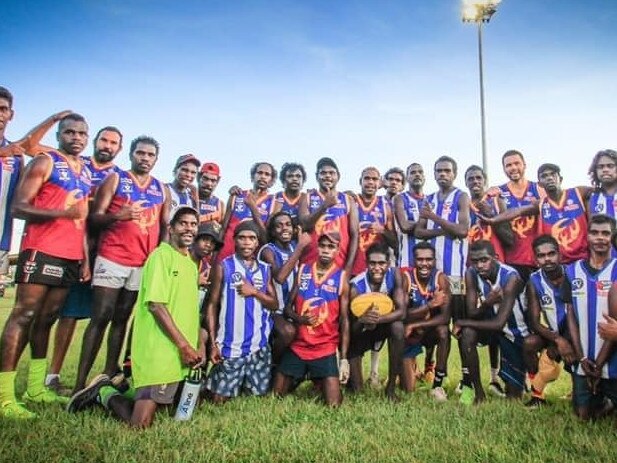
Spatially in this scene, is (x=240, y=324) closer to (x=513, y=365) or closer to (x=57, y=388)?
(x=57, y=388)

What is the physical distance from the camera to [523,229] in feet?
23.0

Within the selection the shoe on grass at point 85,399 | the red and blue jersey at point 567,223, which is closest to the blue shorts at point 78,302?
the shoe on grass at point 85,399

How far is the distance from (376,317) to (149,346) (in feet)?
8.87

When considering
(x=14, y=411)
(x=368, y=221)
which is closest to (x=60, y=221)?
(x=14, y=411)

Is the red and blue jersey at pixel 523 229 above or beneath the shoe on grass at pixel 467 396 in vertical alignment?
above

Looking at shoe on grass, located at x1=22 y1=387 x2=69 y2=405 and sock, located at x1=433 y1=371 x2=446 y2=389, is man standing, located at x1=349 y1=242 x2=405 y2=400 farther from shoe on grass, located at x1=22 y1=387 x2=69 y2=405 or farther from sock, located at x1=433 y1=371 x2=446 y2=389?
shoe on grass, located at x1=22 y1=387 x2=69 y2=405

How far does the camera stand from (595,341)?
15.8 feet

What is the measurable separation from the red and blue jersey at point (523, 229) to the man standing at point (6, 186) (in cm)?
652

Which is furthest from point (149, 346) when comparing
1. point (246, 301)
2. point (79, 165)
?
point (79, 165)

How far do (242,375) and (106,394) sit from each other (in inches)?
57.8

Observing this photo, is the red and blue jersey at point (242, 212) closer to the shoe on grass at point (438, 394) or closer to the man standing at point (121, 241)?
the man standing at point (121, 241)

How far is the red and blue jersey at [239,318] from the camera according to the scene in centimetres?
547

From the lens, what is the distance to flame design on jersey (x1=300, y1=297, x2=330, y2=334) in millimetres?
5750

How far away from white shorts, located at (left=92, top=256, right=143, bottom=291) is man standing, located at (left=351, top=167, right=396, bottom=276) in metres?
3.35
